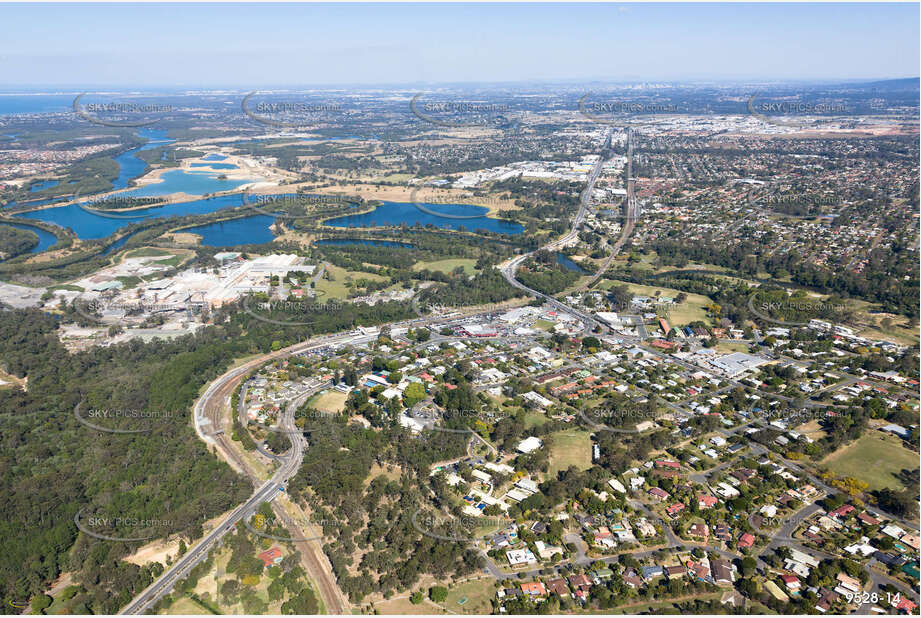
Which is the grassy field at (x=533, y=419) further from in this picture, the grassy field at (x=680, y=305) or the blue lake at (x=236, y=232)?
the blue lake at (x=236, y=232)

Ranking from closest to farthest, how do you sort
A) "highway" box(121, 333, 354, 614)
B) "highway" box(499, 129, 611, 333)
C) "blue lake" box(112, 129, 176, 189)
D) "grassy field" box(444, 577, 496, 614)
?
"grassy field" box(444, 577, 496, 614), "highway" box(121, 333, 354, 614), "highway" box(499, 129, 611, 333), "blue lake" box(112, 129, 176, 189)

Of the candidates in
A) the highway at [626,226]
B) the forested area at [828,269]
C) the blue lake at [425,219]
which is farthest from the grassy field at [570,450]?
the blue lake at [425,219]

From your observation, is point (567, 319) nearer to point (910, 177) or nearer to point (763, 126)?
point (910, 177)

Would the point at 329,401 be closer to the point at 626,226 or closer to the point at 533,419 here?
the point at 533,419

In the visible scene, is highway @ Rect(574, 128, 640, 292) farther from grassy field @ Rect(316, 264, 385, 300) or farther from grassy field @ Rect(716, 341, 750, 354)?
grassy field @ Rect(316, 264, 385, 300)

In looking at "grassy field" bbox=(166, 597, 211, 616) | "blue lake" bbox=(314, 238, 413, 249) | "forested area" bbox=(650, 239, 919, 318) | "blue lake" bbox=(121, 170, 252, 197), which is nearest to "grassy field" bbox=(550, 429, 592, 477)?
"grassy field" bbox=(166, 597, 211, 616)
